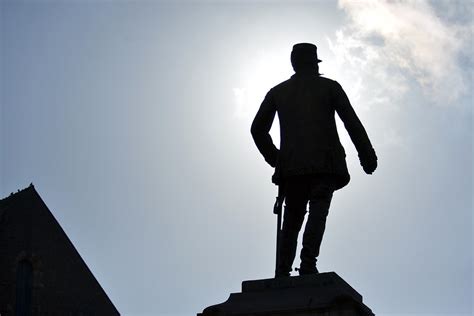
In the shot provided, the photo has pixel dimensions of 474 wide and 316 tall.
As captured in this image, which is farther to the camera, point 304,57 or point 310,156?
point 304,57

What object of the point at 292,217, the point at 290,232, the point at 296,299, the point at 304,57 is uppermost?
the point at 304,57

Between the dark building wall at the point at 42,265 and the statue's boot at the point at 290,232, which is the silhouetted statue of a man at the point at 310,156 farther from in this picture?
the dark building wall at the point at 42,265

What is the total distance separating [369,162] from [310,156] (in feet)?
1.88

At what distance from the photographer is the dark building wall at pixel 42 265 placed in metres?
34.0

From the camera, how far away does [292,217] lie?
991 cm

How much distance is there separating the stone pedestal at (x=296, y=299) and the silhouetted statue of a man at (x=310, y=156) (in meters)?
0.42

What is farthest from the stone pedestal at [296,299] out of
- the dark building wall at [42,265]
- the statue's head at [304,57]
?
the dark building wall at [42,265]

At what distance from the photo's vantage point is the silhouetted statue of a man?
9.59 metres

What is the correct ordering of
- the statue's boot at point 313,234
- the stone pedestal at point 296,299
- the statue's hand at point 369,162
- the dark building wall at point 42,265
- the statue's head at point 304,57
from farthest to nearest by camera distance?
1. the dark building wall at point 42,265
2. the statue's head at point 304,57
3. the statue's hand at point 369,162
4. the statue's boot at point 313,234
5. the stone pedestal at point 296,299

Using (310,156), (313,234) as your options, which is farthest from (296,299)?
(310,156)

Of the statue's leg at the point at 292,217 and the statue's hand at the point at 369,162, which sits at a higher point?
the statue's hand at the point at 369,162

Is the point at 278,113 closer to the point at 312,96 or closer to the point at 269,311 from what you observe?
the point at 312,96

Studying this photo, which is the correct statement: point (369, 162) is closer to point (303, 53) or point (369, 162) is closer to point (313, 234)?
point (313, 234)

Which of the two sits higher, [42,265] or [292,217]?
[42,265]
